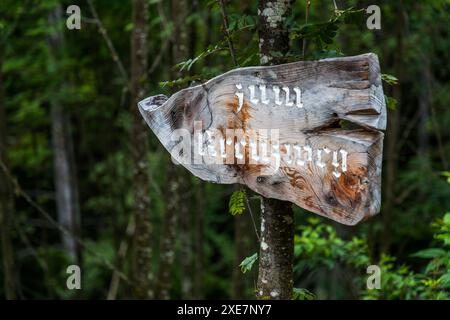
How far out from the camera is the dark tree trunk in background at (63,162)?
10887 mm

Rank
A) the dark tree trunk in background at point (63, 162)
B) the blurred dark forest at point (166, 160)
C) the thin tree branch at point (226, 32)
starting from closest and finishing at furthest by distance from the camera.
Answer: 1. the thin tree branch at point (226, 32)
2. the blurred dark forest at point (166, 160)
3. the dark tree trunk in background at point (63, 162)

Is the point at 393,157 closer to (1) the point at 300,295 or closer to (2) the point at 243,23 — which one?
(1) the point at 300,295

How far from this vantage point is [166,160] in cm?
664

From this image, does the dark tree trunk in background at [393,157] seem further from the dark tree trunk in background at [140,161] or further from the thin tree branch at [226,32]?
the thin tree branch at [226,32]

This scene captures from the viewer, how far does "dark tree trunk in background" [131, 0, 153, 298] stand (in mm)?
5539

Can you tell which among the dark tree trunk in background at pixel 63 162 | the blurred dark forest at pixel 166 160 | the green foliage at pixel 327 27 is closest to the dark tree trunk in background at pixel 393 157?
the blurred dark forest at pixel 166 160

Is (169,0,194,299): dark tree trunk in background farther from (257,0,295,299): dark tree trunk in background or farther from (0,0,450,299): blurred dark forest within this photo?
(257,0,295,299): dark tree trunk in background

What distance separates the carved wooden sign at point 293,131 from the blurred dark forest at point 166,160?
20 cm

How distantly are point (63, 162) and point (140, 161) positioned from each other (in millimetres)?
7457

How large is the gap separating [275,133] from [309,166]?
0.21 m

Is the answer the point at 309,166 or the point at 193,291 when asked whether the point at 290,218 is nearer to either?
the point at 309,166

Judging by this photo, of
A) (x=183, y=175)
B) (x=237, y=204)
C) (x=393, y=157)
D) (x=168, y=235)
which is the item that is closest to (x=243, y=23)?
(x=237, y=204)

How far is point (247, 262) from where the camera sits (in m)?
2.90

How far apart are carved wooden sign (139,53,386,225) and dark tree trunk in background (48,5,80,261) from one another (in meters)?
8.26
